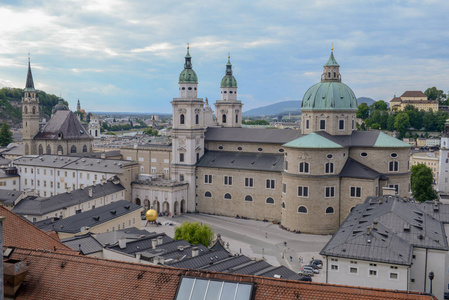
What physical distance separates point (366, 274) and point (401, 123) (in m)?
113

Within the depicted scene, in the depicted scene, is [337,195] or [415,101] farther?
[415,101]

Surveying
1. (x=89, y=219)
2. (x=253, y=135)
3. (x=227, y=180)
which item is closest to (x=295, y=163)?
(x=253, y=135)

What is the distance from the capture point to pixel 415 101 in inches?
6250

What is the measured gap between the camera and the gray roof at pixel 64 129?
9319cm

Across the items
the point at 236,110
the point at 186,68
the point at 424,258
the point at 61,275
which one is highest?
the point at 186,68

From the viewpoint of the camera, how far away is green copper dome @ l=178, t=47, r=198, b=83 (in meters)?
73.5

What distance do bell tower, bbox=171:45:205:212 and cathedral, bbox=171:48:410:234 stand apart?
0.50ft

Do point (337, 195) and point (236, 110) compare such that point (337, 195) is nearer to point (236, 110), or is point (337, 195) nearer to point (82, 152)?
point (236, 110)

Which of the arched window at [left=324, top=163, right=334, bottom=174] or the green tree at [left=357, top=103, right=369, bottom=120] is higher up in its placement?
the green tree at [left=357, top=103, right=369, bottom=120]

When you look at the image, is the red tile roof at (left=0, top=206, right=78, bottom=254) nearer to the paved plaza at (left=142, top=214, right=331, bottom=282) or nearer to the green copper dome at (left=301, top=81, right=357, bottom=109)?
the paved plaza at (left=142, top=214, right=331, bottom=282)

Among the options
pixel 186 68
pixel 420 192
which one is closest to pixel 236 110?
pixel 186 68

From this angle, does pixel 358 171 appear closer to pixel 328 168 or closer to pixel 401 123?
pixel 328 168

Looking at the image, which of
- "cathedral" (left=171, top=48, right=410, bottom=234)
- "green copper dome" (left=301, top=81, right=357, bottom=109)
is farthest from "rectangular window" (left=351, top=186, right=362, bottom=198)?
"green copper dome" (left=301, top=81, right=357, bottom=109)

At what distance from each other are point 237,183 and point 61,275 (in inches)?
2055
